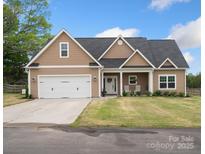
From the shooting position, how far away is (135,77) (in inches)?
1315

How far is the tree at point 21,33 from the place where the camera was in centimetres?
4141

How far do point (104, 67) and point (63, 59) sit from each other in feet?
13.7

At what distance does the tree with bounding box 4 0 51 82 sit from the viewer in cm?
4141

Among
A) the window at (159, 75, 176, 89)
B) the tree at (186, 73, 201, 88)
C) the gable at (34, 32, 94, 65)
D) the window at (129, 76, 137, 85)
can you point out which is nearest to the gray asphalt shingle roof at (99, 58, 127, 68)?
the window at (129, 76, 137, 85)

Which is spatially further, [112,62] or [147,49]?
[147,49]

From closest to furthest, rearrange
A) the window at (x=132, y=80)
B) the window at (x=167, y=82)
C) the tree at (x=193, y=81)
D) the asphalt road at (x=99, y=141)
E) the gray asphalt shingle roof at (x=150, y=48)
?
the asphalt road at (x=99, y=141) < the window at (x=167, y=82) < the window at (x=132, y=80) < the gray asphalt shingle roof at (x=150, y=48) < the tree at (x=193, y=81)

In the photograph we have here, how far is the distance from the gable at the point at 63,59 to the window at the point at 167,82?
729cm

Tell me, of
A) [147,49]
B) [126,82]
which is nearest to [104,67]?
[126,82]

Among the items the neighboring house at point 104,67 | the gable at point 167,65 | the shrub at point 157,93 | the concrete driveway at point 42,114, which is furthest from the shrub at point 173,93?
the concrete driveway at point 42,114

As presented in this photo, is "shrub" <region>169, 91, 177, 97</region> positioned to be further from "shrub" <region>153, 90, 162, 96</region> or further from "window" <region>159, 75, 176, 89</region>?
"shrub" <region>153, 90, 162, 96</region>

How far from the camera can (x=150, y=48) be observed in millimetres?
36188

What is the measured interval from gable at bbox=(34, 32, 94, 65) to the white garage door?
1.32m

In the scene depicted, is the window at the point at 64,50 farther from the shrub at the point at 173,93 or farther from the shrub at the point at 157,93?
the shrub at the point at 173,93

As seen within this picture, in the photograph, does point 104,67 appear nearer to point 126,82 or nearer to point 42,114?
point 126,82
